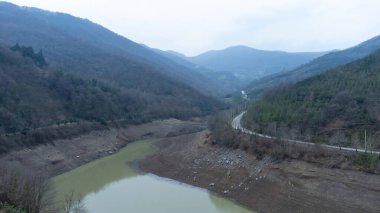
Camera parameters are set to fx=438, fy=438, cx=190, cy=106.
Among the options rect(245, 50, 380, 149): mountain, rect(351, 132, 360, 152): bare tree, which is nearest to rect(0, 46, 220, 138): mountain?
rect(245, 50, 380, 149): mountain

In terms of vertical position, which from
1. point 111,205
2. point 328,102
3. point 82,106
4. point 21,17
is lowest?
point 111,205

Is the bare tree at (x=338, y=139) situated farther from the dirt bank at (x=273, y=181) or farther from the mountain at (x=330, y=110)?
the dirt bank at (x=273, y=181)

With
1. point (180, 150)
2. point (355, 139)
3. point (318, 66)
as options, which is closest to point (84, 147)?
point (180, 150)

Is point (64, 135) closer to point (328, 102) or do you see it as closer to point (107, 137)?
point (107, 137)

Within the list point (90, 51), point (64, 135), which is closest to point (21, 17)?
point (90, 51)

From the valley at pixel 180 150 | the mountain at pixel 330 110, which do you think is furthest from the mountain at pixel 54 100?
the mountain at pixel 330 110
